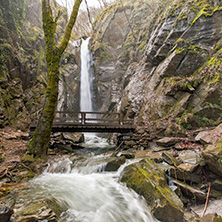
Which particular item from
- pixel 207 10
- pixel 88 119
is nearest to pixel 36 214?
pixel 88 119

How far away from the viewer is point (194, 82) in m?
9.43

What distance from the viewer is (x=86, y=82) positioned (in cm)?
2578

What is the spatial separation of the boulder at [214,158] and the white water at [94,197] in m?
2.33

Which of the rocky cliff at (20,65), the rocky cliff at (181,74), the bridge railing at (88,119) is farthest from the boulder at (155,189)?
the rocky cliff at (20,65)

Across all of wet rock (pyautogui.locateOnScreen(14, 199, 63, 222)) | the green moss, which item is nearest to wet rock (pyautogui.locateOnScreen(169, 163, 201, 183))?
wet rock (pyautogui.locateOnScreen(14, 199, 63, 222))

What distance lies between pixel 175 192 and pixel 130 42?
22.8m

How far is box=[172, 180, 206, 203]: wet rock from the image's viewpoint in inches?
161

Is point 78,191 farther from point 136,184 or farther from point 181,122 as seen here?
point 181,122

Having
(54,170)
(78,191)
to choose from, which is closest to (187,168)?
(78,191)

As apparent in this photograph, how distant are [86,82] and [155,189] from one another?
23.7 m

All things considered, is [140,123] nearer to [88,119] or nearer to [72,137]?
[88,119]

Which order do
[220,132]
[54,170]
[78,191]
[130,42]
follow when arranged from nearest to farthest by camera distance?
[78,191] → [220,132] → [54,170] → [130,42]

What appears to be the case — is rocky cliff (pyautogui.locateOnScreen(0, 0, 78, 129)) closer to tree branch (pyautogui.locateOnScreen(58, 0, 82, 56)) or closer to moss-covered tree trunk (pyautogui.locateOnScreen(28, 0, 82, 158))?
moss-covered tree trunk (pyautogui.locateOnScreen(28, 0, 82, 158))

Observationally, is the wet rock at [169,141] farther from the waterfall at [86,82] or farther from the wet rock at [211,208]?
the waterfall at [86,82]
